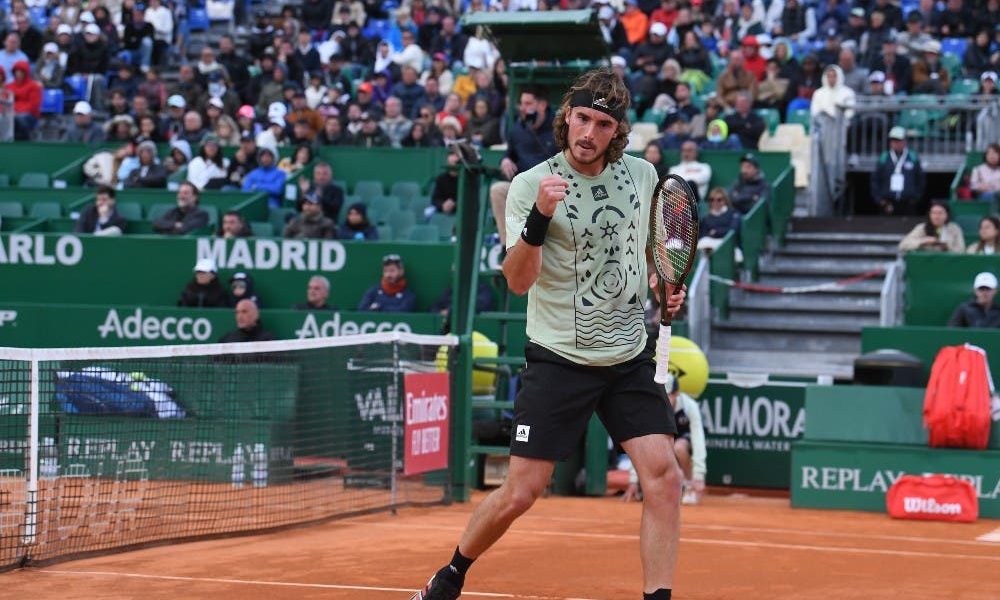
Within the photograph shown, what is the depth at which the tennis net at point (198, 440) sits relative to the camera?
870cm

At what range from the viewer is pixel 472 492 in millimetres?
13805

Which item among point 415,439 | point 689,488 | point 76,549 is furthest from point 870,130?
point 76,549

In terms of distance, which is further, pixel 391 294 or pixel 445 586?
pixel 391 294

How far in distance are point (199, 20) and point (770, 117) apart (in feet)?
41.5

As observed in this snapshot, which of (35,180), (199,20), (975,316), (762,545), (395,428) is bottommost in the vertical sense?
(762,545)

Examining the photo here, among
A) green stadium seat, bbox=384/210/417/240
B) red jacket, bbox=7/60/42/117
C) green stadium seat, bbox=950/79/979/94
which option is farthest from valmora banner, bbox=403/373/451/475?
red jacket, bbox=7/60/42/117

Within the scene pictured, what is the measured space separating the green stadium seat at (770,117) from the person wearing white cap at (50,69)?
456 inches

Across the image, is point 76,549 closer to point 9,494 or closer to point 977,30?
point 9,494

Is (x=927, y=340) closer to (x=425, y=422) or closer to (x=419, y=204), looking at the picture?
(x=425, y=422)

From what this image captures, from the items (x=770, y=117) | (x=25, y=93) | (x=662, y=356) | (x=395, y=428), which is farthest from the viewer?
(x=25, y=93)

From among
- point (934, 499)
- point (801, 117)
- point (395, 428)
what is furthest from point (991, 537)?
point (801, 117)

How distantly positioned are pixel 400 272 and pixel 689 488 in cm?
455

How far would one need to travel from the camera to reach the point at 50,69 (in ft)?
84.9

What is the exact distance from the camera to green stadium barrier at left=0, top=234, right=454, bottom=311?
1684cm
